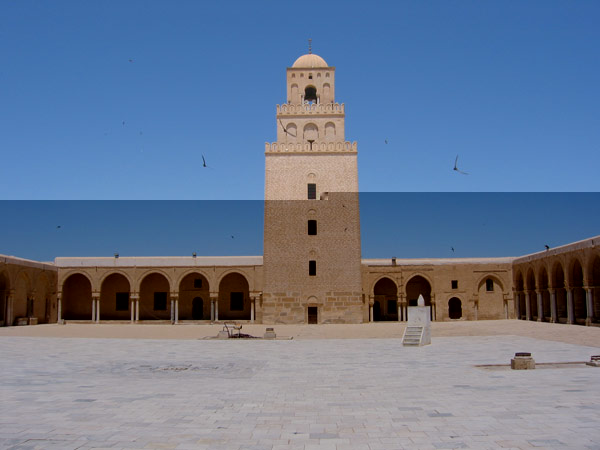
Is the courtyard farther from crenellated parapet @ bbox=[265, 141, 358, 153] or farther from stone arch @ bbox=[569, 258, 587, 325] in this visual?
crenellated parapet @ bbox=[265, 141, 358, 153]

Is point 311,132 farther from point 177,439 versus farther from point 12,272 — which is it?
point 177,439

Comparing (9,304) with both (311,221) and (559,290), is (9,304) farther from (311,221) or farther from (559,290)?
(559,290)

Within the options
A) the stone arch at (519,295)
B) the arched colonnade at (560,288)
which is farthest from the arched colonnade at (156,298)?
the arched colonnade at (560,288)

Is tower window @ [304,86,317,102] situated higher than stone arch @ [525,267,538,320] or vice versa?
tower window @ [304,86,317,102]

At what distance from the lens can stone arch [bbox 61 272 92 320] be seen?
31938 millimetres

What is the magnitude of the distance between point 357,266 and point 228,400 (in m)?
21.2

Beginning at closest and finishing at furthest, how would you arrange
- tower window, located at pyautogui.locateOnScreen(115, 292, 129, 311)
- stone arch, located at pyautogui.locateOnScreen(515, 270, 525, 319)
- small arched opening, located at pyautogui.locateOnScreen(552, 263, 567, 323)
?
small arched opening, located at pyautogui.locateOnScreen(552, 263, 567, 323) < stone arch, located at pyautogui.locateOnScreen(515, 270, 525, 319) < tower window, located at pyautogui.locateOnScreen(115, 292, 129, 311)

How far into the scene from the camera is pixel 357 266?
28188mm

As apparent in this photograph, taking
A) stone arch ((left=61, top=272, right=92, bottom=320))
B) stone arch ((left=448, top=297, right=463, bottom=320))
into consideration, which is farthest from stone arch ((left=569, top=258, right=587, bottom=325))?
stone arch ((left=61, top=272, right=92, bottom=320))

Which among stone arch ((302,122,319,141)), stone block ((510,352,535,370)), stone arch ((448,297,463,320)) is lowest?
stone block ((510,352,535,370))

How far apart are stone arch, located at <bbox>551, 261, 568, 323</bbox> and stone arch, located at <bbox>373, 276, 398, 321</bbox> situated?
872 cm

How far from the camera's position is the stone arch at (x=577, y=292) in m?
24.8

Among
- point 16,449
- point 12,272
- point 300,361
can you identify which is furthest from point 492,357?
point 12,272

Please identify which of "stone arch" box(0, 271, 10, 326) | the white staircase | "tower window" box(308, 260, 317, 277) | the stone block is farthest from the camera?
"tower window" box(308, 260, 317, 277)
